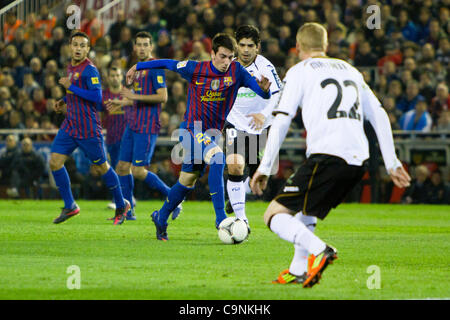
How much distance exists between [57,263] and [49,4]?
674 inches

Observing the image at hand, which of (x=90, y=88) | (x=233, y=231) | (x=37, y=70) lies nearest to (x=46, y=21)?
(x=37, y=70)

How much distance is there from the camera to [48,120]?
18.8 m

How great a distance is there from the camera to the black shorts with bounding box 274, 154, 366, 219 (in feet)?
20.7

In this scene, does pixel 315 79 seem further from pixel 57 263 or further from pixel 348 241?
pixel 348 241

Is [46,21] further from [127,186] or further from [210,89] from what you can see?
[210,89]

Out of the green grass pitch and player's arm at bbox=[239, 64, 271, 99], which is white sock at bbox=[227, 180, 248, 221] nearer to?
the green grass pitch

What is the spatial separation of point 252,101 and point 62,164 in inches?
108

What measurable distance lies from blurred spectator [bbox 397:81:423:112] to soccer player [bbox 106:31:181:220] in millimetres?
6832

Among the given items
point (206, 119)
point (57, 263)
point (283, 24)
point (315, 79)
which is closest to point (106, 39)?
point (283, 24)

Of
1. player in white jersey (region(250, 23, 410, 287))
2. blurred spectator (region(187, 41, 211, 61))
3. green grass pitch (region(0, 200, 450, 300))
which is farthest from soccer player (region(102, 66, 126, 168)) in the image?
player in white jersey (region(250, 23, 410, 287))

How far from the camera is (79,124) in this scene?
11680 mm

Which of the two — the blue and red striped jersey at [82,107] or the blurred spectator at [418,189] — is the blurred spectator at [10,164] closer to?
the blue and red striped jersey at [82,107]

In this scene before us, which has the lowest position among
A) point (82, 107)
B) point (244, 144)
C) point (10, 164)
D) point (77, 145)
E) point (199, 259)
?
point (10, 164)

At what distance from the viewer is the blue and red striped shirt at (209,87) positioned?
9.53 m
